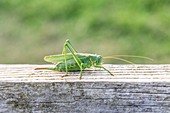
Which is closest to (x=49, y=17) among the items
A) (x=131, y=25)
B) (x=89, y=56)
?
(x=131, y=25)

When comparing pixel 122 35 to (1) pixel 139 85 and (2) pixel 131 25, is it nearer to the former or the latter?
(2) pixel 131 25

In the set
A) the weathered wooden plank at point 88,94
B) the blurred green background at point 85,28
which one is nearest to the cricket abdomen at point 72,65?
the weathered wooden plank at point 88,94

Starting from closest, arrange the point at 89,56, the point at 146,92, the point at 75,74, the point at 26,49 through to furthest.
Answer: the point at 146,92
the point at 75,74
the point at 89,56
the point at 26,49

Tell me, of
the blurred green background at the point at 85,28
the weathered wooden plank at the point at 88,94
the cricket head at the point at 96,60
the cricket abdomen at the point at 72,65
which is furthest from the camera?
the blurred green background at the point at 85,28

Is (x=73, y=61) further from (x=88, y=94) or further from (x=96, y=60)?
(x=88, y=94)

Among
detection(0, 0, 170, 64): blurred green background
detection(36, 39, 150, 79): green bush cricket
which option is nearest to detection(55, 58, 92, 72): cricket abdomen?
detection(36, 39, 150, 79): green bush cricket

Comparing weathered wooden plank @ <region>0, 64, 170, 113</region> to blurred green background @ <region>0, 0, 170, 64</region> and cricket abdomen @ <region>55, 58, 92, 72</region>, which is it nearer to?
cricket abdomen @ <region>55, 58, 92, 72</region>

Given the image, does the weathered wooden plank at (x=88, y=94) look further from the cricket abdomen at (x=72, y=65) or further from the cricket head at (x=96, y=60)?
the cricket head at (x=96, y=60)
